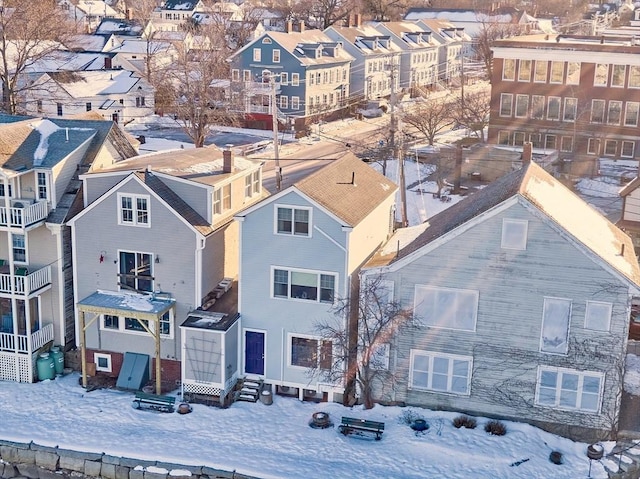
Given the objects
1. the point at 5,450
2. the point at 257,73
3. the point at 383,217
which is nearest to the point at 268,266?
the point at 383,217

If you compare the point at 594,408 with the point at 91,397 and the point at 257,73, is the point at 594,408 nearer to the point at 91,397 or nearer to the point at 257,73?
the point at 91,397

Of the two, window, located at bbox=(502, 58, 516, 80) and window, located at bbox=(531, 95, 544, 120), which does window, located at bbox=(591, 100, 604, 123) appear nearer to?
window, located at bbox=(531, 95, 544, 120)

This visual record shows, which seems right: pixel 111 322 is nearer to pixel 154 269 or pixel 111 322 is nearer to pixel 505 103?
pixel 154 269

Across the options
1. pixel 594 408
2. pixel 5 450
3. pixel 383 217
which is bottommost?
pixel 5 450

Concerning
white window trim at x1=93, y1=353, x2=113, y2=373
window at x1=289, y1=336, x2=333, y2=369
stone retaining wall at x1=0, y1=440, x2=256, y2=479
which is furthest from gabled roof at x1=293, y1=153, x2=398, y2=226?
white window trim at x1=93, y1=353, x2=113, y2=373

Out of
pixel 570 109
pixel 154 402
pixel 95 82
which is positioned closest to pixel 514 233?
pixel 154 402
